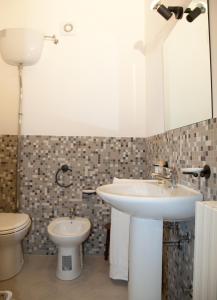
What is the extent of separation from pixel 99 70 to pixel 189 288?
6.62 ft

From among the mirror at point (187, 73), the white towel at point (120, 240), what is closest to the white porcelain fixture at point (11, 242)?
the white towel at point (120, 240)

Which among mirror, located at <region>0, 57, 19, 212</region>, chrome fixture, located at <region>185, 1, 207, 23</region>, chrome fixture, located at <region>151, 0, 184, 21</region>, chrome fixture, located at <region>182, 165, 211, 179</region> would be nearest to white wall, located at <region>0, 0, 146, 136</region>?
mirror, located at <region>0, 57, 19, 212</region>

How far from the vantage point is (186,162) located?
4.10ft

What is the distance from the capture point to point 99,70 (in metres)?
2.37

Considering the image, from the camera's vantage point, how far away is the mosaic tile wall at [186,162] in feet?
3.24

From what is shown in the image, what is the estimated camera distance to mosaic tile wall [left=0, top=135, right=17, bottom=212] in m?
2.28

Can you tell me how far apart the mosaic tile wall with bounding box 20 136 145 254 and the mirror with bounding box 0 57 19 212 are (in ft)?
0.32

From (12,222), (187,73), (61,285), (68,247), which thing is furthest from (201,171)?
(12,222)

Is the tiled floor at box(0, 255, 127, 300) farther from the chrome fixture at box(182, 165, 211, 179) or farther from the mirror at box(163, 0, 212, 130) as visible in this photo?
the mirror at box(163, 0, 212, 130)

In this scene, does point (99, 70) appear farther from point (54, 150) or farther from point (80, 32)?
point (54, 150)

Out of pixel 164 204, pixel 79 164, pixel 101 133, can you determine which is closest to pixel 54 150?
pixel 79 164

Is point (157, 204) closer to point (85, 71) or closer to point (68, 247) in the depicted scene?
point (68, 247)

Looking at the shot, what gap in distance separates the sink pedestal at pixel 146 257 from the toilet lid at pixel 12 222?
1087 mm

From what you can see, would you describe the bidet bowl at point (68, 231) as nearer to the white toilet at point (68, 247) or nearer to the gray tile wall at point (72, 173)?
the white toilet at point (68, 247)
